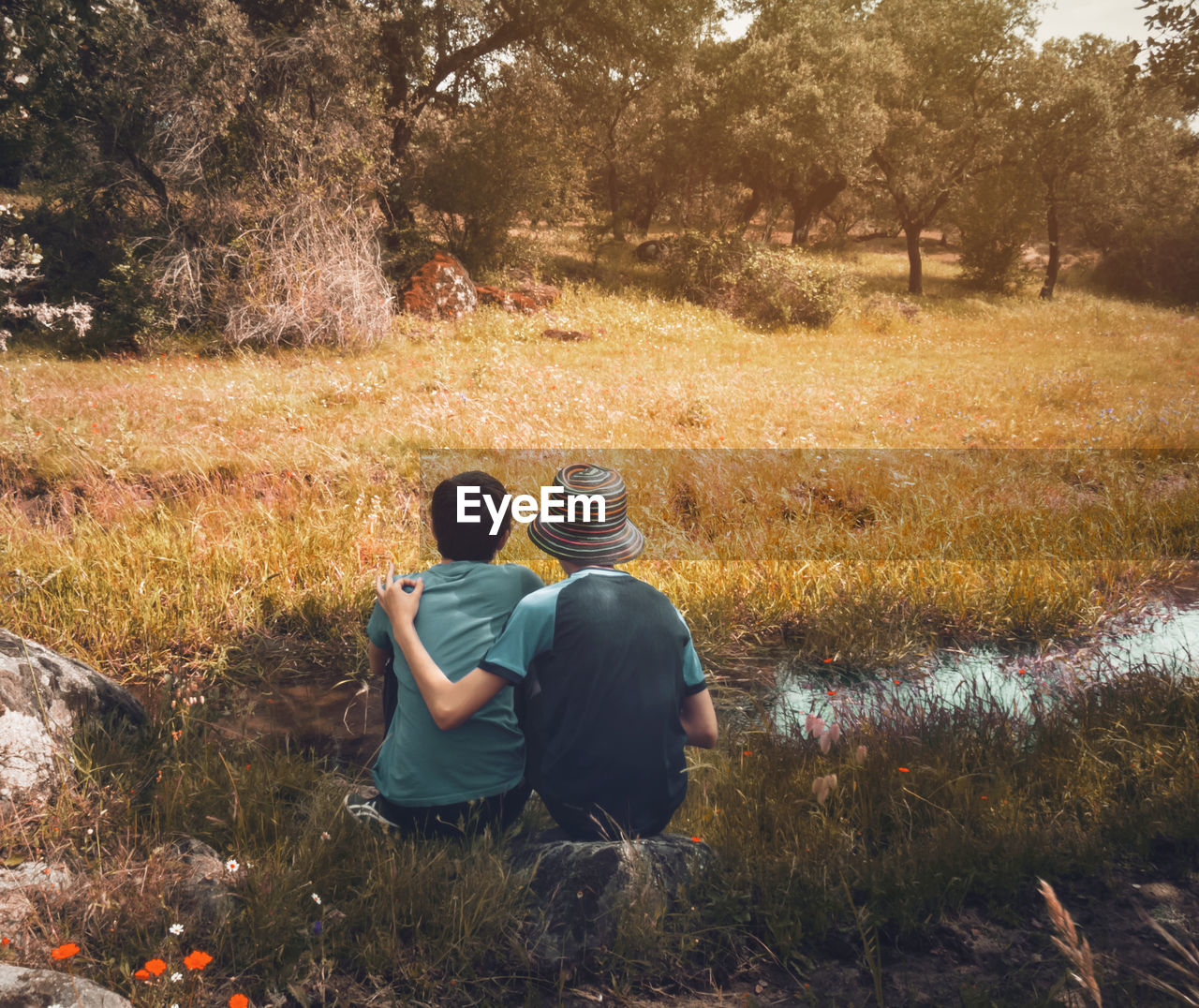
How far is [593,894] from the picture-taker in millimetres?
2344

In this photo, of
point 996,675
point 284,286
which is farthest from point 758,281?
point 996,675

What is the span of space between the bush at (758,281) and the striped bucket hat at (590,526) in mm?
17432

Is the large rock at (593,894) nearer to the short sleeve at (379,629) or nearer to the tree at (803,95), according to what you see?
the short sleeve at (379,629)

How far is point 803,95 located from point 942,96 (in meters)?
8.63

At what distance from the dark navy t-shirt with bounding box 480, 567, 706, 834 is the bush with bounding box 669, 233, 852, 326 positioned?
17637 mm

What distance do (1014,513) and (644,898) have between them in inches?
225

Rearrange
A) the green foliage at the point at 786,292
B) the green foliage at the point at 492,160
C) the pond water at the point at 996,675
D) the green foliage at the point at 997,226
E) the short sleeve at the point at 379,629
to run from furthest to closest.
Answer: the green foliage at the point at 997,226 < the green foliage at the point at 786,292 < the green foliage at the point at 492,160 < the pond water at the point at 996,675 < the short sleeve at the point at 379,629

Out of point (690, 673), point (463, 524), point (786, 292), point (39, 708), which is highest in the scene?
point (786, 292)

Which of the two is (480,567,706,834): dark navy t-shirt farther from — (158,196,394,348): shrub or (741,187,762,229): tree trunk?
(741,187,762,229): tree trunk

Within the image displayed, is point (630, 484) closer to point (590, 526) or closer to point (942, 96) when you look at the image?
point (590, 526)

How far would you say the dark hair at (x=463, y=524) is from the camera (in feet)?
8.52

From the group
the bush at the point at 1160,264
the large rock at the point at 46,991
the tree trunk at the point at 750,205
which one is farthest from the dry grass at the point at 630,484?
the bush at the point at 1160,264

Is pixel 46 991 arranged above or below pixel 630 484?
below

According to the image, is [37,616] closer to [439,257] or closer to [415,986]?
[415,986]
